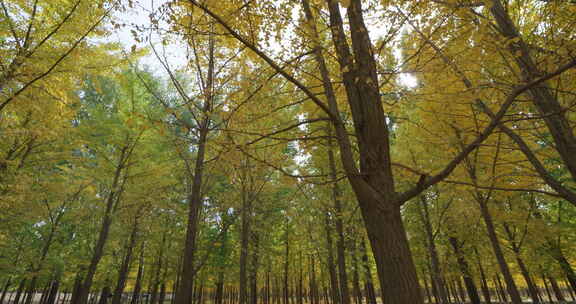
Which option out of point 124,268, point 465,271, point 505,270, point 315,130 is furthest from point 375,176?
point 124,268

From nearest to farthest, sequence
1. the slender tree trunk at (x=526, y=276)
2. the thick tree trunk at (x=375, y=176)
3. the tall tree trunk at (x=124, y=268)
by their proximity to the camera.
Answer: the thick tree trunk at (x=375, y=176)
the slender tree trunk at (x=526, y=276)
the tall tree trunk at (x=124, y=268)

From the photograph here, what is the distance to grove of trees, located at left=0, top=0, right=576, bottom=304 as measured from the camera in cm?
234

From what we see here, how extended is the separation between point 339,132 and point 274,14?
1654 mm

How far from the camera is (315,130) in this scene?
2.70 m

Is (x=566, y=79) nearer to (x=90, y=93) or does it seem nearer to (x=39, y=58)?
(x=39, y=58)

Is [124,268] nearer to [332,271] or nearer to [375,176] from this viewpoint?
[332,271]

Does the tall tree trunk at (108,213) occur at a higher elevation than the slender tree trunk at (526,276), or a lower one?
higher

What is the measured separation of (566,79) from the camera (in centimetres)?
449

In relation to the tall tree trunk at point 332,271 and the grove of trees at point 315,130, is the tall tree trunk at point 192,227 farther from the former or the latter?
the tall tree trunk at point 332,271

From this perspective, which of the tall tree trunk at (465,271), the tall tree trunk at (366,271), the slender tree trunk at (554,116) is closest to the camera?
the slender tree trunk at (554,116)

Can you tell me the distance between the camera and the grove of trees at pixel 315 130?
2.34m

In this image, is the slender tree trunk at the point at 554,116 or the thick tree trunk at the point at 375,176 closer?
the thick tree trunk at the point at 375,176

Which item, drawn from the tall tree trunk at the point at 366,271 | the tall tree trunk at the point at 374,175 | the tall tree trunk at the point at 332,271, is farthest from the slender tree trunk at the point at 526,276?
the tall tree trunk at the point at 374,175

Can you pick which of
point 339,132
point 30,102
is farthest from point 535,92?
point 30,102
